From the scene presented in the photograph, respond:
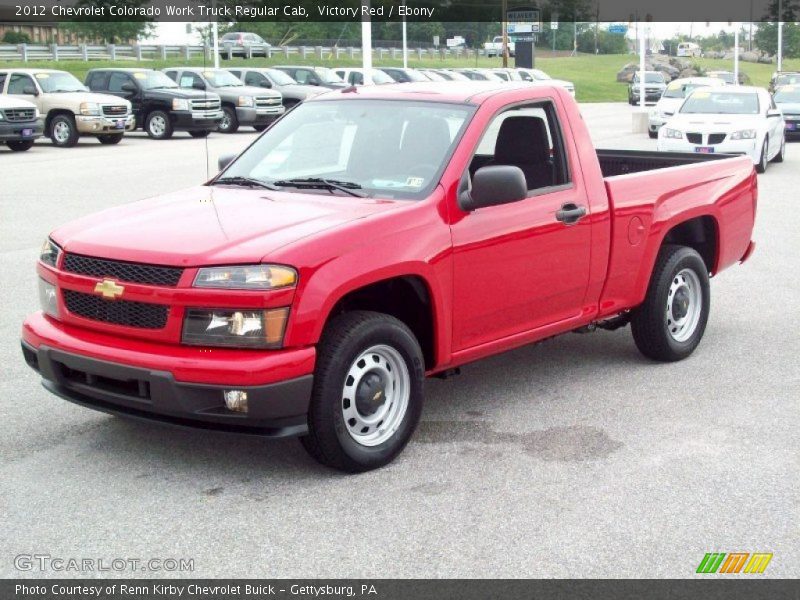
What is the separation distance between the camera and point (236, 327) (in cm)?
507

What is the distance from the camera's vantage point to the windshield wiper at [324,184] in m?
6.07

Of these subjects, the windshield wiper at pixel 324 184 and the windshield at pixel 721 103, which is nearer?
the windshield wiper at pixel 324 184

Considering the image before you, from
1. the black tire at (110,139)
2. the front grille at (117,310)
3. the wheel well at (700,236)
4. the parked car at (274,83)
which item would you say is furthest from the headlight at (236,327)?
the parked car at (274,83)

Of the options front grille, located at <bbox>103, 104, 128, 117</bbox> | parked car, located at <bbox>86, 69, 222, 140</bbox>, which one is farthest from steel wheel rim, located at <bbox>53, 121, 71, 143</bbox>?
parked car, located at <bbox>86, 69, 222, 140</bbox>

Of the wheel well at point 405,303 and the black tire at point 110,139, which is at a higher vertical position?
the black tire at point 110,139

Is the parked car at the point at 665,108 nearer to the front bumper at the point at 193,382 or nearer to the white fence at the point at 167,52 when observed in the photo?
the white fence at the point at 167,52

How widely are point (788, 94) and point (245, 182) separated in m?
28.4

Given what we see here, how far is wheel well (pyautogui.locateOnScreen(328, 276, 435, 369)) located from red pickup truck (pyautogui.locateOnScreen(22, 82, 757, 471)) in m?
0.01

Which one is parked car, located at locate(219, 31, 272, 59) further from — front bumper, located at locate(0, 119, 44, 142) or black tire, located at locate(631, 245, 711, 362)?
black tire, located at locate(631, 245, 711, 362)

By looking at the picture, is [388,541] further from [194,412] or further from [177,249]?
[177,249]

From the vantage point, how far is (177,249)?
5.24 m

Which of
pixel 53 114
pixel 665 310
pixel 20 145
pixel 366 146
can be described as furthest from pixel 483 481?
pixel 53 114

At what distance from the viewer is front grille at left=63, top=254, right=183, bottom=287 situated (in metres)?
5.17

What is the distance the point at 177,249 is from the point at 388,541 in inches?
63.4
